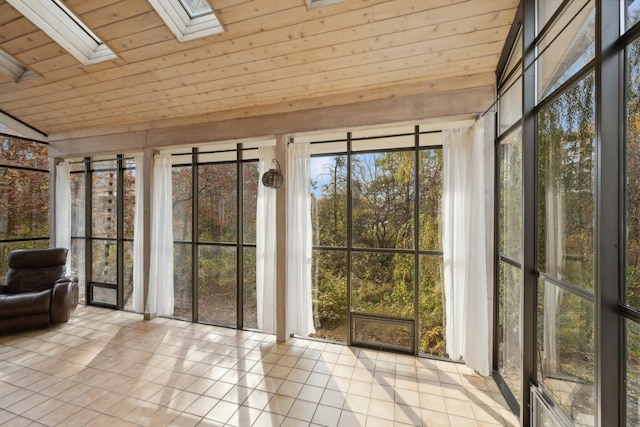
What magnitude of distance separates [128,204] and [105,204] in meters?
0.54

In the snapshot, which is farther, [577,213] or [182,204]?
[182,204]

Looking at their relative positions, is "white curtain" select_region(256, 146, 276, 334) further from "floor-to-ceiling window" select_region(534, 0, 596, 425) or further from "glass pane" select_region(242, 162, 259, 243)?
"floor-to-ceiling window" select_region(534, 0, 596, 425)

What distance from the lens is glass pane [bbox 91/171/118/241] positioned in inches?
187

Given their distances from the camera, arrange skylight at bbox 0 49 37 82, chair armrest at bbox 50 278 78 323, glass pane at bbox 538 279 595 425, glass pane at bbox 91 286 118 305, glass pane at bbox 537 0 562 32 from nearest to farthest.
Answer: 1. glass pane at bbox 538 279 595 425
2. glass pane at bbox 537 0 562 32
3. skylight at bbox 0 49 37 82
4. chair armrest at bbox 50 278 78 323
5. glass pane at bbox 91 286 118 305

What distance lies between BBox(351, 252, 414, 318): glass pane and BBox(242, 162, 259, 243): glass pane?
5.04 ft

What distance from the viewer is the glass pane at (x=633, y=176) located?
43.9 inches

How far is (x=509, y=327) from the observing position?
2467mm

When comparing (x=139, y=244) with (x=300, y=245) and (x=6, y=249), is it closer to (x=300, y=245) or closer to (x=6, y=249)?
(x=6, y=249)

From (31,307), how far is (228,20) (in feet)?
15.0

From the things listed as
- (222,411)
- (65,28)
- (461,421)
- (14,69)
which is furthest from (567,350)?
(14,69)

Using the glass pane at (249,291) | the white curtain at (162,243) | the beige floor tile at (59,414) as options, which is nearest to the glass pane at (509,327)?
the glass pane at (249,291)

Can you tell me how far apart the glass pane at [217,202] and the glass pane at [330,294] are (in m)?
1.38

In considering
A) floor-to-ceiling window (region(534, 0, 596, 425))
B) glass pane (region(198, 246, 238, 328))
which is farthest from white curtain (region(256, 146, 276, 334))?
floor-to-ceiling window (region(534, 0, 596, 425))

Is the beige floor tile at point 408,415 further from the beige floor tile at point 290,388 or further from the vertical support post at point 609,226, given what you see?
the vertical support post at point 609,226
